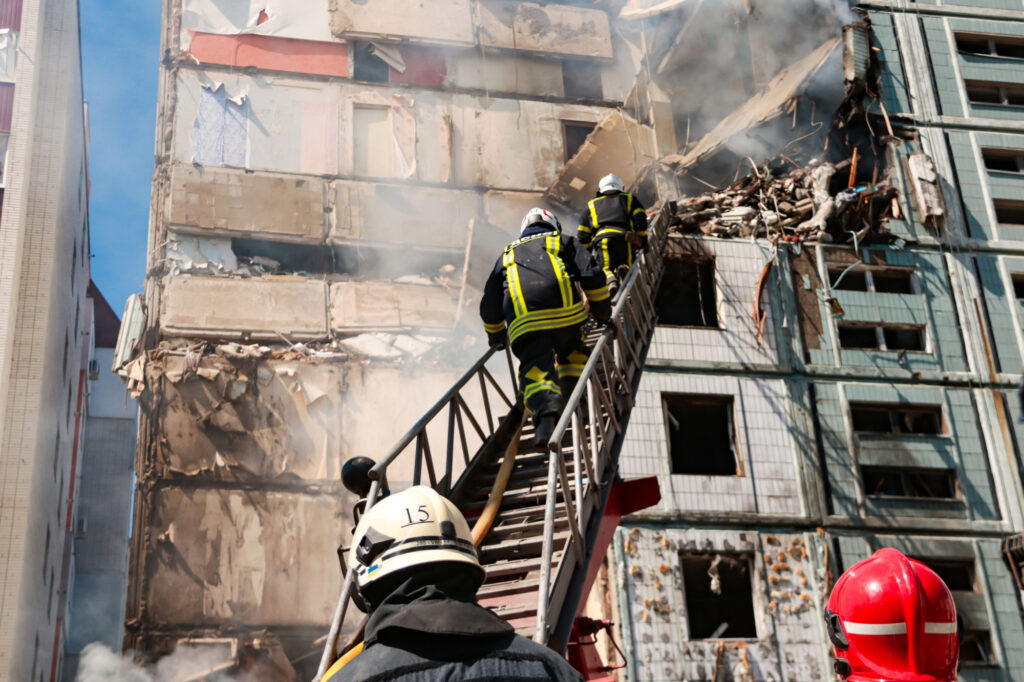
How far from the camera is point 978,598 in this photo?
581 inches

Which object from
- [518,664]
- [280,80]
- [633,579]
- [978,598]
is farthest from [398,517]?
[280,80]

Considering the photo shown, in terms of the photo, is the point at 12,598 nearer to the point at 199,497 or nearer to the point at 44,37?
the point at 199,497

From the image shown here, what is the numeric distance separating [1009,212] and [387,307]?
12.0 meters

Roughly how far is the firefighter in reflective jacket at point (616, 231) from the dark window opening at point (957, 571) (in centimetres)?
836

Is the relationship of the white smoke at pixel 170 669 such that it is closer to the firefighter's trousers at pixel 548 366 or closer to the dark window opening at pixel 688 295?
the dark window opening at pixel 688 295

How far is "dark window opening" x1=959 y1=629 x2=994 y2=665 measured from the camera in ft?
47.4

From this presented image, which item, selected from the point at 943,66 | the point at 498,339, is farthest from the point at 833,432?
the point at 498,339

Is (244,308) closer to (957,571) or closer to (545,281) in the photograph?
(545,281)

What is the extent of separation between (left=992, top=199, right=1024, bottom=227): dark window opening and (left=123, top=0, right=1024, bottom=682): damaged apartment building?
78 millimetres

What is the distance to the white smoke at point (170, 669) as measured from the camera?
1387cm

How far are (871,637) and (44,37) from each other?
21.1 m

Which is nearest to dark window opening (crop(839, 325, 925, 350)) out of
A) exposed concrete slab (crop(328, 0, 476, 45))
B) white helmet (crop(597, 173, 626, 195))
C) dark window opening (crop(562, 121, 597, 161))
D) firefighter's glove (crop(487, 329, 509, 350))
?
dark window opening (crop(562, 121, 597, 161))

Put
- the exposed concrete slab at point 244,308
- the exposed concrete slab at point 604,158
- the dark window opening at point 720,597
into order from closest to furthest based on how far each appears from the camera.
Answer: the dark window opening at point 720,597, the exposed concrete slab at point 244,308, the exposed concrete slab at point 604,158

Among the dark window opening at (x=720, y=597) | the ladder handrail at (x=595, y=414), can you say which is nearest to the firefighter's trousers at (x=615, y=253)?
the ladder handrail at (x=595, y=414)
